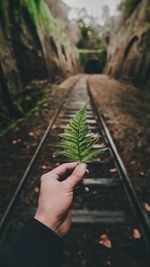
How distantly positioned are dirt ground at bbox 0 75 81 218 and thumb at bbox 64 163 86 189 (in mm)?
3120

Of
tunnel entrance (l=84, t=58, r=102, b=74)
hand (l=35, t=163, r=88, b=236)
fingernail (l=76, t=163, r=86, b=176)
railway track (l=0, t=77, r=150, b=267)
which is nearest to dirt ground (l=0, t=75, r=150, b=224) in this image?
railway track (l=0, t=77, r=150, b=267)

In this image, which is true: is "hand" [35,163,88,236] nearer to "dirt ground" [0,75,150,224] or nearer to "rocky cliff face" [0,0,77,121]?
"dirt ground" [0,75,150,224]

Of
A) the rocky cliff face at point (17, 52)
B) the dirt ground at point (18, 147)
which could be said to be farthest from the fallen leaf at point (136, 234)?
the rocky cliff face at point (17, 52)

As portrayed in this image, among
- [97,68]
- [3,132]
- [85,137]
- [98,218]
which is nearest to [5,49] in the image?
[3,132]

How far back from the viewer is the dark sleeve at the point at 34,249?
1.05 m

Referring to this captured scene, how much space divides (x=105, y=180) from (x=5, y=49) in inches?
258

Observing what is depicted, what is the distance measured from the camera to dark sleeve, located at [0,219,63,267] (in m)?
1.05

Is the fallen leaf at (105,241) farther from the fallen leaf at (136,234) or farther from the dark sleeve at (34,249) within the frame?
the dark sleeve at (34,249)

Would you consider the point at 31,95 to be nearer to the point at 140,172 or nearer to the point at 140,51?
the point at 140,172

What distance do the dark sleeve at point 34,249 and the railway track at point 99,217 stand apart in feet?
6.14

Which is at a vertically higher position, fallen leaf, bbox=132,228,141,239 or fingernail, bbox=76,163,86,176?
fingernail, bbox=76,163,86,176

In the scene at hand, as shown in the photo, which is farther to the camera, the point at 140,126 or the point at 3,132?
the point at 140,126

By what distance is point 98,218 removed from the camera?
407 centimetres

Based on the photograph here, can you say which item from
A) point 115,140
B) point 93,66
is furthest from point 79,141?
point 93,66
